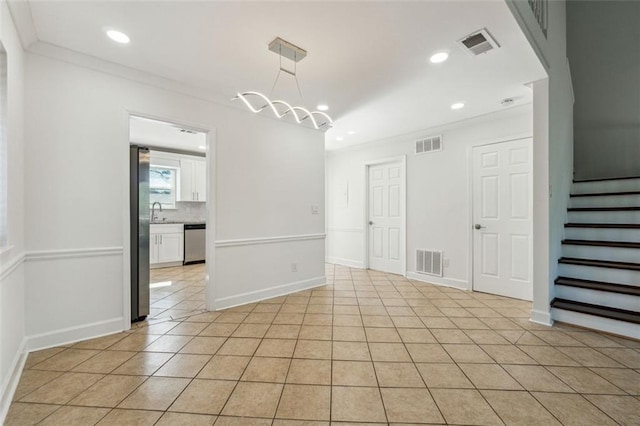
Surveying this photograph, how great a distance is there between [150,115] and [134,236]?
50.3 inches

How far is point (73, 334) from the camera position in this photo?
8.29 ft

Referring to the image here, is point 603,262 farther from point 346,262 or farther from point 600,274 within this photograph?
point 346,262

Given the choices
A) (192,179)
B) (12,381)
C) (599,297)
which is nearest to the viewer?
(12,381)

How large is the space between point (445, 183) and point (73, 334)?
5.00 meters

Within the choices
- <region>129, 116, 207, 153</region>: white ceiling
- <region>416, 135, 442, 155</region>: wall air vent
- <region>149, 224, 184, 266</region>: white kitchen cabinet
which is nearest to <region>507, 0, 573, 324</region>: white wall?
<region>416, 135, 442, 155</region>: wall air vent

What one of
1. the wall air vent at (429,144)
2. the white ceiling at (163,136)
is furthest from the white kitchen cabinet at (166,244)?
the wall air vent at (429,144)

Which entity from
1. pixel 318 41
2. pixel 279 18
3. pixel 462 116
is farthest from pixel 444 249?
pixel 279 18

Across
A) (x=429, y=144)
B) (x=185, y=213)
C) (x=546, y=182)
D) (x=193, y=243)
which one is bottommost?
(x=193, y=243)

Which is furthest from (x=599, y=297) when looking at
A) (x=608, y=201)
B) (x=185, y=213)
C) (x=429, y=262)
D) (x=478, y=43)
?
(x=185, y=213)

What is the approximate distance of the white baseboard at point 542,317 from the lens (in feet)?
9.69

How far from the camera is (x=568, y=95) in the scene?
12.6ft

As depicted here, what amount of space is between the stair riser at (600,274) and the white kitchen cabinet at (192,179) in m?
6.80

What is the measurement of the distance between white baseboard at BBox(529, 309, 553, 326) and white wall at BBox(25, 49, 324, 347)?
3.23 m

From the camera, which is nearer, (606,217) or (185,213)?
(606,217)
